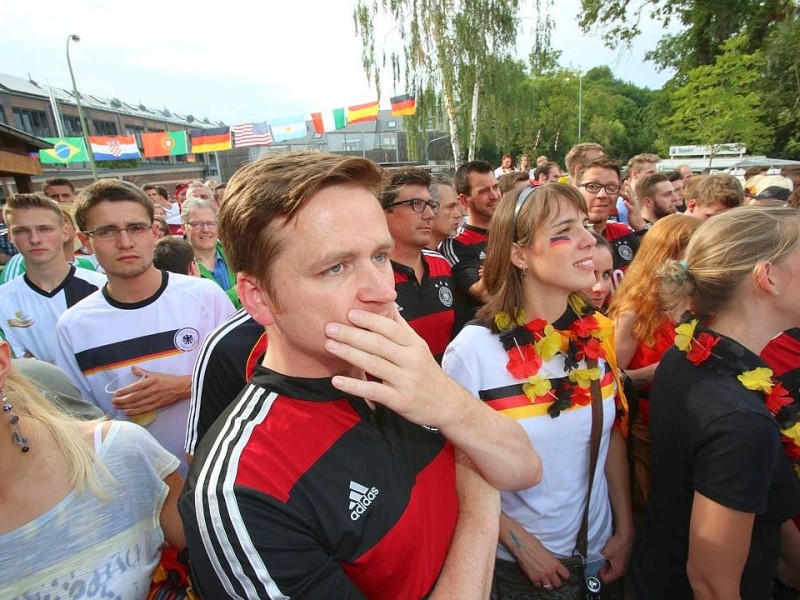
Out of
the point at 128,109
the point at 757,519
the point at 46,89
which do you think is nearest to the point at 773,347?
the point at 757,519

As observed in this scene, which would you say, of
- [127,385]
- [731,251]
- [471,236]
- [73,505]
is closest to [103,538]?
[73,505]

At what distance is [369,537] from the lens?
1080mm

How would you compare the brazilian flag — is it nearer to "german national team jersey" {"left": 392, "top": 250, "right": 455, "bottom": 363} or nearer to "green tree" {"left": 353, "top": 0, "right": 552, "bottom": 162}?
"green tree" {"left": 353, "top": 0, "right": 552, "bottom": 162}

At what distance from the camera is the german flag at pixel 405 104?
19375 millimetres

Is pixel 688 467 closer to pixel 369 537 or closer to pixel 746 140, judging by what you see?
pixel 369 537

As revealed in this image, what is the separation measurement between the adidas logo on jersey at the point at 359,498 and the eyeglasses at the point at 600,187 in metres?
4.48

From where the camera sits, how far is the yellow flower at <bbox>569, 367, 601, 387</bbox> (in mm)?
2000

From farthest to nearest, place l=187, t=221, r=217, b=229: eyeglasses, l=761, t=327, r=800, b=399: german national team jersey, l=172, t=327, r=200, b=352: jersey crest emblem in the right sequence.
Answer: l=187, t=221, r=217, b=229: eyeglasses → l=172, t=327, r=200, b=352: jersey crest emblem → l=761, t=327, r=800, b=399: german national team jersey

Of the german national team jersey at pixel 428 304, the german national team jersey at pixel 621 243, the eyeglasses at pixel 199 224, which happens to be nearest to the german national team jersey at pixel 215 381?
the german national team jersey at pixel 428 304

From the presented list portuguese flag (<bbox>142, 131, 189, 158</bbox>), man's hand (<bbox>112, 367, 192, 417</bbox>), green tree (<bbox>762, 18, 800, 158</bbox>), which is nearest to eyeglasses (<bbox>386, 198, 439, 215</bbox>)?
man's hand (<bbox>112, 367, 192, 417</bbox>)

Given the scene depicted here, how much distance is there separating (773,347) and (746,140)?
23.1 metres

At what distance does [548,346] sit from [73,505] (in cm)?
185

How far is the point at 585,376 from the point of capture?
6.56 ft

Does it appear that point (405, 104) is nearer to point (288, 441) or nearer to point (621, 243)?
point (621, 243)
